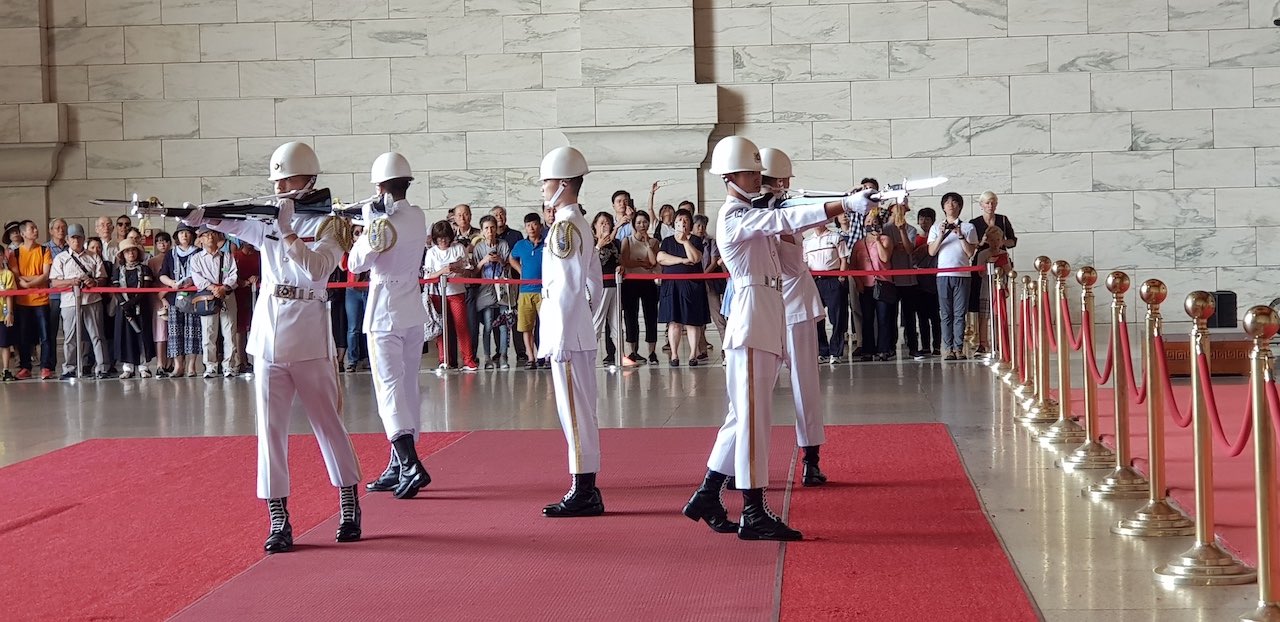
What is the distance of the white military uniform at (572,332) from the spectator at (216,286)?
8363 mm

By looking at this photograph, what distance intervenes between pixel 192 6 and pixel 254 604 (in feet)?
47.1

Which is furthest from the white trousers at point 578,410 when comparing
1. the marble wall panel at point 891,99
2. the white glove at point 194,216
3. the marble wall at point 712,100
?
the marble wall panel at point 891,99

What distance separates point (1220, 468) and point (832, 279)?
705 cm

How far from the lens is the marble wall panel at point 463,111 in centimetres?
1752

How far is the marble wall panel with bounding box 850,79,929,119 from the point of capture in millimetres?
16938

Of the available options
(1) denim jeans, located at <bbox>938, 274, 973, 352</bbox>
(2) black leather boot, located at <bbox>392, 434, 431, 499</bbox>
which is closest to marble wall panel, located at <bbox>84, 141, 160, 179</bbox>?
(1) denim jeans, located at <bbox>938, 274, 973, 352</bbox>

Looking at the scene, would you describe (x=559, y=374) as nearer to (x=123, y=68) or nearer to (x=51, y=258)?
(x=51, y=258)

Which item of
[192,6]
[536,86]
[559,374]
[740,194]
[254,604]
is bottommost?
[254,604]

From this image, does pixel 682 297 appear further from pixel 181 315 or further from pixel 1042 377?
pixel 181 315

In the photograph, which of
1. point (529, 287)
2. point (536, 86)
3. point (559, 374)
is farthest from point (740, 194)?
point (536, 86)

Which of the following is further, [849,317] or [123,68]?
[123,68]

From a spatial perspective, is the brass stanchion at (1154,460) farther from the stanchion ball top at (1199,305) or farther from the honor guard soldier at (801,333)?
the honor guard soldier at (801,333)

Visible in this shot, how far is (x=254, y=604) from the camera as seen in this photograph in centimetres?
502

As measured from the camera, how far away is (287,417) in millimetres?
6062
